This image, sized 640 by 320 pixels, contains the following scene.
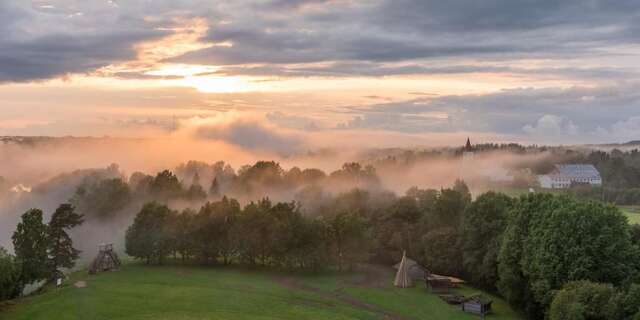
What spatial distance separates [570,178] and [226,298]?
162452mm

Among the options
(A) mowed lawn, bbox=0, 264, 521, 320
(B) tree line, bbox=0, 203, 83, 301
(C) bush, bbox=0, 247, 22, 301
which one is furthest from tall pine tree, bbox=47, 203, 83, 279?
(C) bush, bbox=0, 247, 22, 301

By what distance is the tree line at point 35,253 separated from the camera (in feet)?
204

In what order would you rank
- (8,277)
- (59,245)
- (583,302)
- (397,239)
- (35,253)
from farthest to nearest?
(397,239)
(59,245)
(35,253)
(8,277)
(583,302)

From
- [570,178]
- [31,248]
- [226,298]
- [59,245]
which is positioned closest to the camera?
[226,298]

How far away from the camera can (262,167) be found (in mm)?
151500

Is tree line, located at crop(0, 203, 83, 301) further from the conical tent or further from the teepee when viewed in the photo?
the conical tent

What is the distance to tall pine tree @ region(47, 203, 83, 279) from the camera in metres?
69.1

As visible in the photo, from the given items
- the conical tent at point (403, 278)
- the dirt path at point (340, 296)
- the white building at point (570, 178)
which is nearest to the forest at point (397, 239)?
the dirt path at point (340, 296)

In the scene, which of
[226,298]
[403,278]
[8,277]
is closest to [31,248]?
[8,277]

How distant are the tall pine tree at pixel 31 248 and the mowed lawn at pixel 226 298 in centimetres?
381

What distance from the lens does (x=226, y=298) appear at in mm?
61375

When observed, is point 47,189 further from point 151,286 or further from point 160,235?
point 151,286

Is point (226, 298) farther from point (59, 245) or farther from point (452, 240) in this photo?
point (452, 240)

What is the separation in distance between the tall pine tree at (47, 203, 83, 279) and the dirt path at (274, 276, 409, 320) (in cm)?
2576
